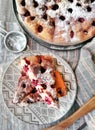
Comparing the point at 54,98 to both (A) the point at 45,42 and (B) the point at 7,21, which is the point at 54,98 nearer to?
(A) the point at 45,42

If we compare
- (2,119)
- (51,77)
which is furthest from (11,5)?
(2,119)

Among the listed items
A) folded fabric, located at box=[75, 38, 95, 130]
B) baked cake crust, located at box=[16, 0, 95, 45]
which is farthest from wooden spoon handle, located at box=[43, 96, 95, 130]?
baked cake crust, located at box=[16, 0, 95, 45]

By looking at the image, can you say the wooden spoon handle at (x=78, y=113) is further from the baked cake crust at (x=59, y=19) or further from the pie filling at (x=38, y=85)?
the baked cake crust at (x=59, y=19)

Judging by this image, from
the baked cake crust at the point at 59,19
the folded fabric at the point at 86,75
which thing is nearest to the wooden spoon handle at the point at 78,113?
the folded fabric at the point at 86,75

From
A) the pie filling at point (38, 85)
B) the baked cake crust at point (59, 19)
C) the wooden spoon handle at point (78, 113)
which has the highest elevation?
the baked cake crust at point (59, 19)

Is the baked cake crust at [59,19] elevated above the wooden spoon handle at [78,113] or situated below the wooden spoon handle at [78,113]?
above
